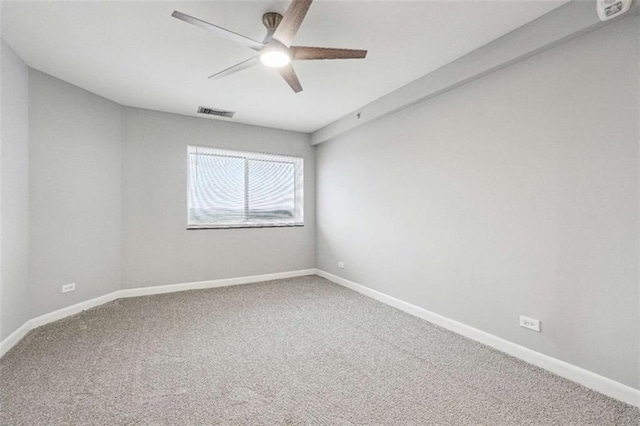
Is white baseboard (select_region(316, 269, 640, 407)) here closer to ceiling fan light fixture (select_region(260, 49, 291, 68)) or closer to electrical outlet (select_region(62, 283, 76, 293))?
ceiling fan light fixture (select_region(260, 49, 291, 68))

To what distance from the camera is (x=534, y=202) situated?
93.3 inches

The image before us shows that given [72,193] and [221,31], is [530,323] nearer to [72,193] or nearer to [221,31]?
[221,31]

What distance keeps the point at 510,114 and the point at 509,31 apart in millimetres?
622

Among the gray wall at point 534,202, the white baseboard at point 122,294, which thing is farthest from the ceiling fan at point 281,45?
the white baseboard at point 122,294

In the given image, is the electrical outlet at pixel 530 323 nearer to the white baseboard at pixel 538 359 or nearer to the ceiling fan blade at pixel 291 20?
the white baseboard at pixel 538 359

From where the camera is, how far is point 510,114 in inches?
99.8

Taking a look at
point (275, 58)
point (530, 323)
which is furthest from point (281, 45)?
point (530, 323)

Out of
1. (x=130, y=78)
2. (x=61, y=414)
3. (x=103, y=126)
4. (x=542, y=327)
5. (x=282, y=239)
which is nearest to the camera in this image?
(x=61, y=414)

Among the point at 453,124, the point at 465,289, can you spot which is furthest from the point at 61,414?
the point at 453,124

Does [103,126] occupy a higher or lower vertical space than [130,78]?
lower

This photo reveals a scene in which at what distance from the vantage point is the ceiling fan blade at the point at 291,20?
67.4 inches

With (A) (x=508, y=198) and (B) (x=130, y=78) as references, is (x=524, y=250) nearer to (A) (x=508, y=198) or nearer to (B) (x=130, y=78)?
(A) (x=508, y=198)

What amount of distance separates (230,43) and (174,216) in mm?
2688

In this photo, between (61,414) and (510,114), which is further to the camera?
(510,114)
